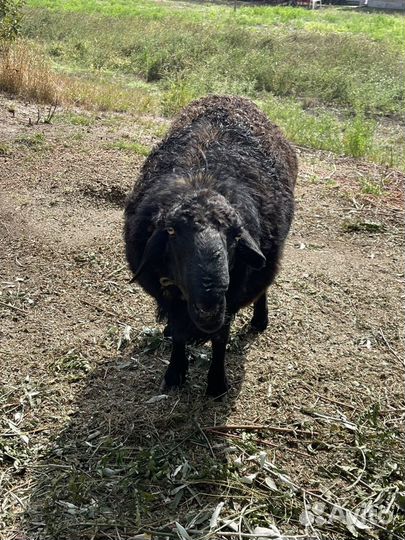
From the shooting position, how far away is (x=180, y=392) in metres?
4.21

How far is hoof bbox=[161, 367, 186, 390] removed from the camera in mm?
4219

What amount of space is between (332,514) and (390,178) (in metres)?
5.57

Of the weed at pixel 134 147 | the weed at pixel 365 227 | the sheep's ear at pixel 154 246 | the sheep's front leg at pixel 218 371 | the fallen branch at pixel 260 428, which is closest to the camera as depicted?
the sheep's ear at pixel 154 246

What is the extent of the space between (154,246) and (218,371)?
1063 millimetres

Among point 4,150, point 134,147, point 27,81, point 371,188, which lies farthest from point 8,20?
point 371,188

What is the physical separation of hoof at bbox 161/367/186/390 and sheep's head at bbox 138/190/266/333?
791 millimetres

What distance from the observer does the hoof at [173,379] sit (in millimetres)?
4219

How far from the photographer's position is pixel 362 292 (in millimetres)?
5547

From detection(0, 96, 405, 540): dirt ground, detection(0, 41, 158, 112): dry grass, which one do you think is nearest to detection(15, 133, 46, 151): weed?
detection(0, 96, 405, 540): dirt ground

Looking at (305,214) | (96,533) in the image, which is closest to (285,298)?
(305,214)

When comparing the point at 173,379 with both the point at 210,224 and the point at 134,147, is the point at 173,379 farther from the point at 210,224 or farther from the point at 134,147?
the point at 134,147

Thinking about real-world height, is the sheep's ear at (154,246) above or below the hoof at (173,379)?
above

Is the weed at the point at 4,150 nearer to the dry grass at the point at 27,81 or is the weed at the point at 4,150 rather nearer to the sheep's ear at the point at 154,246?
the dry grass at the point at 27,81

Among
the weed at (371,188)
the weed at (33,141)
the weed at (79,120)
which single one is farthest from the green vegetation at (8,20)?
the weed at (371,188)
